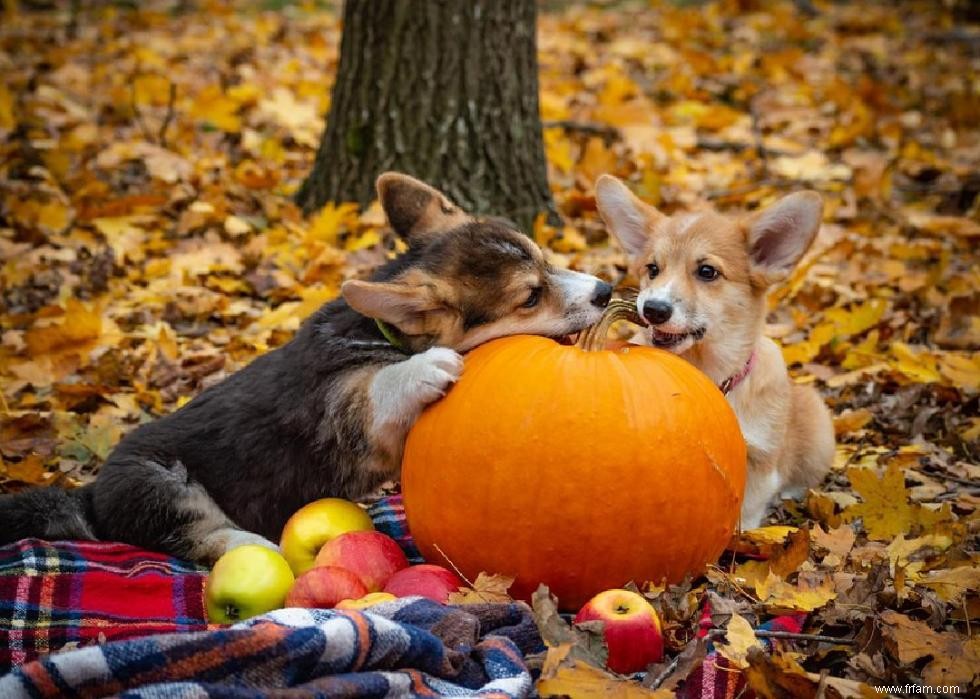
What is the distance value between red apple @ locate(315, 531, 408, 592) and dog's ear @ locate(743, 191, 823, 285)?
200cm

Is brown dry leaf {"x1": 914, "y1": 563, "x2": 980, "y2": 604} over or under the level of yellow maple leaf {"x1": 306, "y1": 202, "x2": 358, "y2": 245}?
under

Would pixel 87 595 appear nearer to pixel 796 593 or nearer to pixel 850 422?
pixel 796 593

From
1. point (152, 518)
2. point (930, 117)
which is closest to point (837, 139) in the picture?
point (930, 117)

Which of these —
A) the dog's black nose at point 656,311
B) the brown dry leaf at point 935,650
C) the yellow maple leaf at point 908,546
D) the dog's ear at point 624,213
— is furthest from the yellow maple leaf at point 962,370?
the brown dry leaf at point 935,650

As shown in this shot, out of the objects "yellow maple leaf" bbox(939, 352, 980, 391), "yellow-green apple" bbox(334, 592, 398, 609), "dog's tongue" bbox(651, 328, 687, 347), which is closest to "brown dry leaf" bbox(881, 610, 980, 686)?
"yellow-green apple" bbox(334, 592, 398, 609)

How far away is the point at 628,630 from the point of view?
104 inches

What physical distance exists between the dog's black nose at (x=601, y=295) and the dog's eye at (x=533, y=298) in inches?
8.0

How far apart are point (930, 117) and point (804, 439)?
5900mm

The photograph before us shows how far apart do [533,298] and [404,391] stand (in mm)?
645

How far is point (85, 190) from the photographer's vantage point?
6691 millimetres

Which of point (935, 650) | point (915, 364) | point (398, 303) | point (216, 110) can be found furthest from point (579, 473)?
point (216, 110)

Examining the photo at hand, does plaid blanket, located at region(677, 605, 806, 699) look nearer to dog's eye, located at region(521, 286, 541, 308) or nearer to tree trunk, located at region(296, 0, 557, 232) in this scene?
dog's eye, located at region(521, 286, 541, 308)

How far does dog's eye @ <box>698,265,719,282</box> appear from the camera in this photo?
13.6 ft

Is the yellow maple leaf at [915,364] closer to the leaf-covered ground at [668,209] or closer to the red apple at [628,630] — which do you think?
the leaf-covered ground at [668,209]
